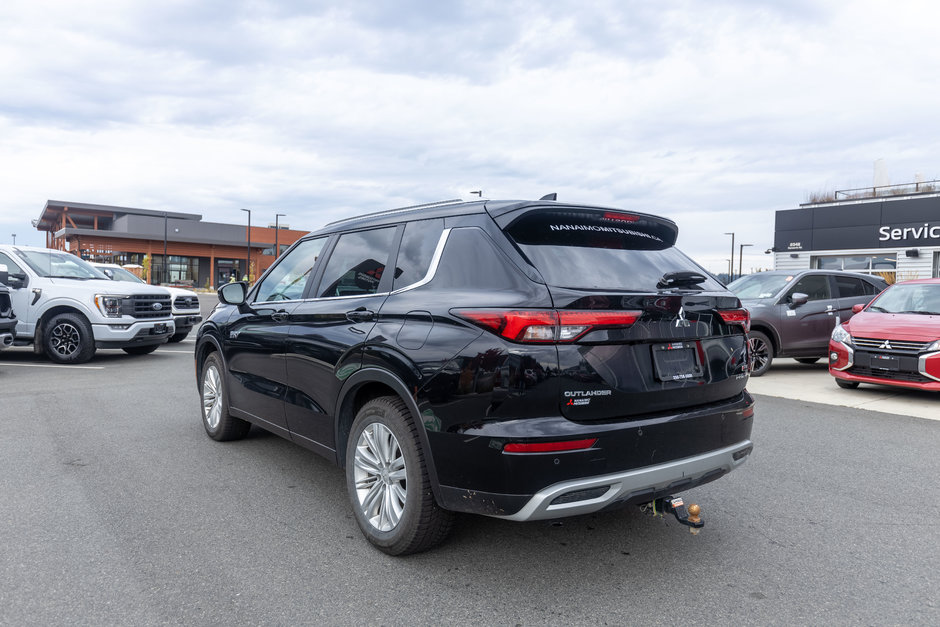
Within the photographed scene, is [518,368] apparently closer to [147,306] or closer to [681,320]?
[681,320]

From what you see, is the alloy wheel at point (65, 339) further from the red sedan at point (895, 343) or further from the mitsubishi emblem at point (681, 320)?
the red sedan at point (895, 343)

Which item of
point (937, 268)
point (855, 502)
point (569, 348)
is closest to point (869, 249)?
point (937, 268)

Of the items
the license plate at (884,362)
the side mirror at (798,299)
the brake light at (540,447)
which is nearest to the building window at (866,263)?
the side mirror at (798,299)

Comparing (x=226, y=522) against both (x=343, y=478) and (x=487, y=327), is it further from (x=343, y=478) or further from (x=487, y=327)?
(x=487, y=327)


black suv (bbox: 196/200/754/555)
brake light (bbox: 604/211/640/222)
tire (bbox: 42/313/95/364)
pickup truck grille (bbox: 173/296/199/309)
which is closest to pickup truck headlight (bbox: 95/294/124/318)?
tire (bbox: 42/313/95/364)

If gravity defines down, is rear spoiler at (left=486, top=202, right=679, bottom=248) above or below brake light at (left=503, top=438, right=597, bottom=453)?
above

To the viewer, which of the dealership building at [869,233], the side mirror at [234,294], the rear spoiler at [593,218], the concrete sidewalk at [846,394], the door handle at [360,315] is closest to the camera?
the rear spoiler at [593,218]

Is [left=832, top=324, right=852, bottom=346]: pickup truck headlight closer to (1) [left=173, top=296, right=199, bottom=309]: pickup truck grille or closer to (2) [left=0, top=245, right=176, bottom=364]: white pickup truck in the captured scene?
(2) [left=0, top=245, right=176, bottom=364]: white pickup truck

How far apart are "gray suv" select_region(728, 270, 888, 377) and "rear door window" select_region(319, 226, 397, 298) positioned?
781 centimetres

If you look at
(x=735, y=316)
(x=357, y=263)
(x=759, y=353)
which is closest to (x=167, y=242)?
(x=759, y=353)

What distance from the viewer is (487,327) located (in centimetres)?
296

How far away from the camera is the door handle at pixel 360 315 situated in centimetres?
363

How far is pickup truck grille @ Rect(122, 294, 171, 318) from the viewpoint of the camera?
11438 mm

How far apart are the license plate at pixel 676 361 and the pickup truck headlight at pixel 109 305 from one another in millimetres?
10545
